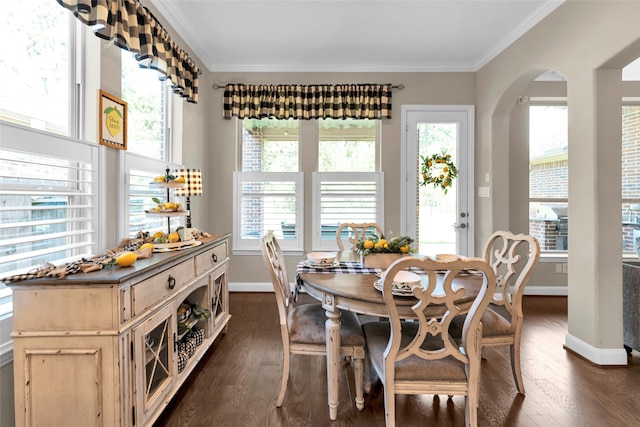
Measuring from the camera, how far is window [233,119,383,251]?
3852mm

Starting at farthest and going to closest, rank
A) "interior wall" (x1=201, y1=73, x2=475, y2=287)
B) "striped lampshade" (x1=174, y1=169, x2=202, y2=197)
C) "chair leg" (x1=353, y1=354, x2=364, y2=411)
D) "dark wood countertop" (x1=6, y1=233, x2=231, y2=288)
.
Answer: "interior wall" (x1=201, y1=73, x2=475, y2=287) < "striped lampshade" (x1=174, y1=169, x2=202, y2=197) < "chair leg" (x1=353, y1=354, x2=364, y2=411) < "dark wood countertop" (x1=6, y1=233, x2=231, y2=288)

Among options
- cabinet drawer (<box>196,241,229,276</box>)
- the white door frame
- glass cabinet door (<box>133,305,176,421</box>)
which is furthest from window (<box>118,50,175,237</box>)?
the white door frame

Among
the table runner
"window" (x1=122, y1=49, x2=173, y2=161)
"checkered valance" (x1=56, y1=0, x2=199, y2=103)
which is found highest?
"checkered valance" (x1=56, y1=0, x2=199, y2=103)

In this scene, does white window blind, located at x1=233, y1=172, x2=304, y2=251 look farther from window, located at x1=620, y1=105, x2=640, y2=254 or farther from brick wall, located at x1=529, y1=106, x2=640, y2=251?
window, located at x1=620, y1=105, x2=640, y2=254

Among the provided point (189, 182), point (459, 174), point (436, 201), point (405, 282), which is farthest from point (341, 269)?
point (459, 174)

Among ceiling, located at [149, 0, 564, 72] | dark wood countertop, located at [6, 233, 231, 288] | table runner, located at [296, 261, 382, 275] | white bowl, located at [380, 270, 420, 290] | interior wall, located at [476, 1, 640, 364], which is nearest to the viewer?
dark wood countertop, located at [6, 233, 231, 288]

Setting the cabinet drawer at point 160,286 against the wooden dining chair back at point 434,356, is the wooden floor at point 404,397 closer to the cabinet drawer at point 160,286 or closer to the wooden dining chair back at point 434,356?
the wooden dining chair back at point 434,356

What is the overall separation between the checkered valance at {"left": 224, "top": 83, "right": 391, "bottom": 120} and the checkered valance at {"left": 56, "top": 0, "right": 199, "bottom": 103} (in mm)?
853

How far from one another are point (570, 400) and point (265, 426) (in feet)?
6.08

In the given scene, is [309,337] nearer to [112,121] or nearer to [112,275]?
[112,275]

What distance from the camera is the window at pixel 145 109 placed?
2.28m

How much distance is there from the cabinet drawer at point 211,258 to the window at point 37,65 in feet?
3.50

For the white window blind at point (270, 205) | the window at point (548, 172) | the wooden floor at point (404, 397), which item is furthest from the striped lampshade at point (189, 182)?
the window at point (548, 172)

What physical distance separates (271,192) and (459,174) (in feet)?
7.94
